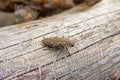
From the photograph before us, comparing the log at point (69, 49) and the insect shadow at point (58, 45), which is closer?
the log at point (69, 49)

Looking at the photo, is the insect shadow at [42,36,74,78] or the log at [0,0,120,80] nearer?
the log at [0,0,120,80]

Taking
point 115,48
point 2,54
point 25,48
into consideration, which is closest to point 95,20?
point 115,48

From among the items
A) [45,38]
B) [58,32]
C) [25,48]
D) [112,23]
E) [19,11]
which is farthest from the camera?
[19,11]

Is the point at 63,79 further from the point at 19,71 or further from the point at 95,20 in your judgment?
the point at 95,20

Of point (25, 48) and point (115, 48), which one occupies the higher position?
point (25, 48)

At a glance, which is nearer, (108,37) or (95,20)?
(108,37)

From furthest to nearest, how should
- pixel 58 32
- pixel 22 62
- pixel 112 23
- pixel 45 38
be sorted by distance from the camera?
1. pixel 112 23
2. pixel 58 32
3. pixel 45 38
4. pixel 22 62

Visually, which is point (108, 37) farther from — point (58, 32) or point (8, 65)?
point (8, 65)
